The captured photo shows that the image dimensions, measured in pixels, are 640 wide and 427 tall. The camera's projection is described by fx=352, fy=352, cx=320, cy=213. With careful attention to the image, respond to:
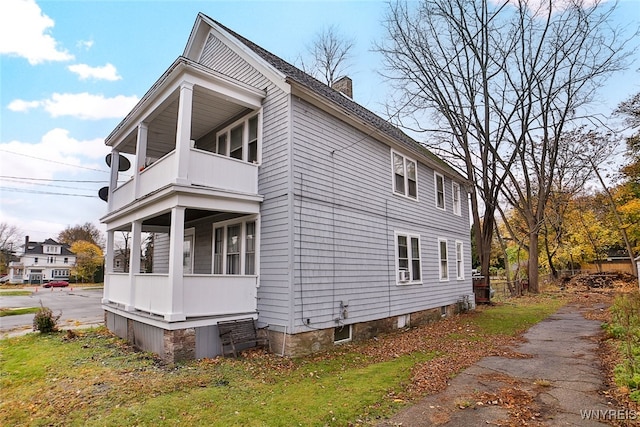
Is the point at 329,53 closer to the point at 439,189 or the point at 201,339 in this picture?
the point at 439,189

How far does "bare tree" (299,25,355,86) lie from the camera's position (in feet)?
74.9

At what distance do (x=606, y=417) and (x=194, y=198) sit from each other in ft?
24.9

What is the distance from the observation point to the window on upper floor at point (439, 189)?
1473 cm

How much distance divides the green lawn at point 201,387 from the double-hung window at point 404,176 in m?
5.56

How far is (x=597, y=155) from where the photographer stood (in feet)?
82.8

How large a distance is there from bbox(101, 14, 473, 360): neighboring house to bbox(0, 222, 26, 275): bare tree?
76.5 meters

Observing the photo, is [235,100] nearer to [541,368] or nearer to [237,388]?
[237,388]

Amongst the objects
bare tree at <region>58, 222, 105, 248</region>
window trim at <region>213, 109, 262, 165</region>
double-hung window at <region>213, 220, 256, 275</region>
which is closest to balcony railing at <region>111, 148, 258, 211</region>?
window trim at <region>213, 109, 262, 165</region>

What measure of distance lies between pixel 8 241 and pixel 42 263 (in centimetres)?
1072

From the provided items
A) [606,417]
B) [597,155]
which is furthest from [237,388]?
[597,155]

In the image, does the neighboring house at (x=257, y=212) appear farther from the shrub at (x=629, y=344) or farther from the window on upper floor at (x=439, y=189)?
the shrub at (x=629, y=344)

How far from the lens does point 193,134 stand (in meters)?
11.4

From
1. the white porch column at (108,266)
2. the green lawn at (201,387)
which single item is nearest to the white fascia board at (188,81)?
the white porch column at (108,266)

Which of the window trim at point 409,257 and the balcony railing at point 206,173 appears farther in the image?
the window trim at point 409,257
